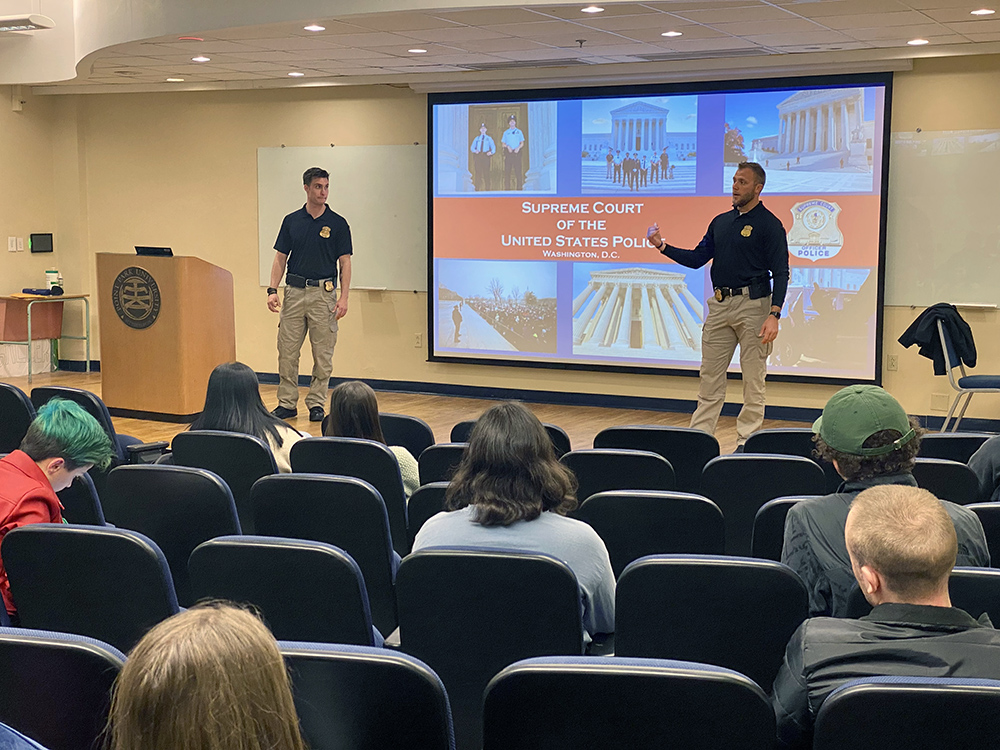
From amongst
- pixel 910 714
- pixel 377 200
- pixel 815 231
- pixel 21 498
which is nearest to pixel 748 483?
pixel 910 714

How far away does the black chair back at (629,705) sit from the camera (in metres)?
1.55

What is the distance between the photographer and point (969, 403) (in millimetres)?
7785

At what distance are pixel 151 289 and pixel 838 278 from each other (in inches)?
211

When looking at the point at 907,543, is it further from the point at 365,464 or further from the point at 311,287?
the point at 311,287

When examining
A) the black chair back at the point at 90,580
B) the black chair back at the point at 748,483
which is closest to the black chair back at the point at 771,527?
the black chair back at the point at 748,483

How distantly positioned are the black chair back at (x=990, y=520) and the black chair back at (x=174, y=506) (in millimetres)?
2104

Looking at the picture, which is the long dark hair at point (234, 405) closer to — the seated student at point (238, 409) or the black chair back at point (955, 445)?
the seated student at point (238, 409)

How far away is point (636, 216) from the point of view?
29.1 ft

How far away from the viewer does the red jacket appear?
2607 mm

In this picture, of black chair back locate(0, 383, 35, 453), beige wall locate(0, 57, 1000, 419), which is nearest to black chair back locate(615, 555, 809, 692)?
black chair back locate(0, 383, 35, 453)

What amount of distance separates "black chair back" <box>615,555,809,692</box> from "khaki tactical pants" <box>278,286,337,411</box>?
6176 millimetres

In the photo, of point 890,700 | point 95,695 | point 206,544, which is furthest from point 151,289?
point 890,700

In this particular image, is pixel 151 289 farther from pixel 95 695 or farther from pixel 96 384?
pixel 95 695

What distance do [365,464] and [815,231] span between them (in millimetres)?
5590
